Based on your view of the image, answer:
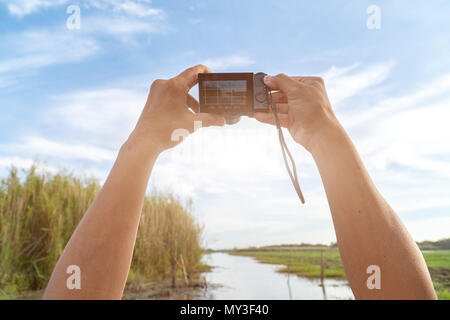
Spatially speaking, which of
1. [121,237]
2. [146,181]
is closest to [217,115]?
[146,181]

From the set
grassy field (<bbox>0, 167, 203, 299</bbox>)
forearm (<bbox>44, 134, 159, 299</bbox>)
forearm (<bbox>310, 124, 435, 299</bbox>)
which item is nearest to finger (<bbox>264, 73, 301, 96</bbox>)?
forearm (<bbox>310, 124, 435, 299</bbox>)

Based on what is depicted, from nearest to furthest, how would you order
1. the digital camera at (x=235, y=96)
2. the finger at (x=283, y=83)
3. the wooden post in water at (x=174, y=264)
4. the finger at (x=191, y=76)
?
the finger at (x=283, y=83)
the finger at (x=191, y=76)
the digital camera at (x=235, y=96)
the wooden post in water at (x=174, y=264)

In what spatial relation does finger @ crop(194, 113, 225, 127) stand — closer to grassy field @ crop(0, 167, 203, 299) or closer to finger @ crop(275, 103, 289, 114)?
finger @ crop(275, 103, 289, 114)

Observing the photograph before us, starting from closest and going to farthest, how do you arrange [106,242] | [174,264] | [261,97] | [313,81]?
[106,242]
[313,81]
[261,97]
[174,264]

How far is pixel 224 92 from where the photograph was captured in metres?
1.48

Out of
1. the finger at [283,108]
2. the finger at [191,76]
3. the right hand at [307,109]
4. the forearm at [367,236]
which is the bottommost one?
the forearm at [367,236]

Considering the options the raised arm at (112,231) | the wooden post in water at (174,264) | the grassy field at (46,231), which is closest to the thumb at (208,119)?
the raised arm at (112,231)

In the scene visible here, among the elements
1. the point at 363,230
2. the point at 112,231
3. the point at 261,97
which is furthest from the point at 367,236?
the point at 261,97

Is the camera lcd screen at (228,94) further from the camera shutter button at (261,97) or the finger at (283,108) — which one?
the finger at (283,108)

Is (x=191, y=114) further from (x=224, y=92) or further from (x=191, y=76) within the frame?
(x=224, y=92)

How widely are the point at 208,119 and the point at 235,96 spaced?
0.27 m

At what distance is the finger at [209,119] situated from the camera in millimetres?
1258

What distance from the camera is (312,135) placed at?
94 centimetres

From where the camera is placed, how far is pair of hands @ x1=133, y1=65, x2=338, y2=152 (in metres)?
0.92
